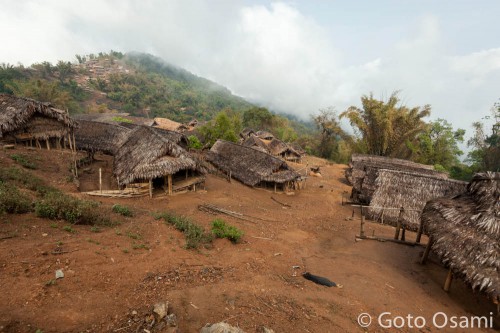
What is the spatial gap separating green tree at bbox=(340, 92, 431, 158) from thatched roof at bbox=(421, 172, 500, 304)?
20671 millimetres

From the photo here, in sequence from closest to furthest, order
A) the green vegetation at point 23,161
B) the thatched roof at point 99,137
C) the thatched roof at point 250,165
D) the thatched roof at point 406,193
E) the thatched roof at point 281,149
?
the green vegetation at point 23,161
the thatched roof at point 406,193
the thatched roof at point 250,165
the thatched roof at point 99,137
the thatched roof at point 281,149

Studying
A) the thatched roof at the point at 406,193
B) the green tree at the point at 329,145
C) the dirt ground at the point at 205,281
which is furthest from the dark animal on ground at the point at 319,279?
the green tree at the point at 329,145

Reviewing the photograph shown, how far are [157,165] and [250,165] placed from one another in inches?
358

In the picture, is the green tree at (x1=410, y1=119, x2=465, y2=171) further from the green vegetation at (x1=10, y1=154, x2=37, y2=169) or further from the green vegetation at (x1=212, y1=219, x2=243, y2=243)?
the green vegetation at (x1=10, y1=154, x2=37, y2=169)

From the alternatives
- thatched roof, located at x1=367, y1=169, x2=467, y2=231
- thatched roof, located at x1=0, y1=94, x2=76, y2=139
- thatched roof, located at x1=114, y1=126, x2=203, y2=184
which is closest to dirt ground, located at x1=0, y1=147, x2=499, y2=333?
thatched roof, located at x1=367, y1=169, x2=467, y2=231

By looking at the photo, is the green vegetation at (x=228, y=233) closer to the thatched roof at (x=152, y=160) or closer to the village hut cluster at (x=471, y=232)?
the thatched roof at (x=152, y=160)

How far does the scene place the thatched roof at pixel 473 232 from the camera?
6.35 m

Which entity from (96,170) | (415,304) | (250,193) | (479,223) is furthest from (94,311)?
(96,170)

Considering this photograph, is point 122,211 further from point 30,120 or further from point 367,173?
point 367,173

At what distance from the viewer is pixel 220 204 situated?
47.7 feet

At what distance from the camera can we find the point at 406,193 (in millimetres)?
13539

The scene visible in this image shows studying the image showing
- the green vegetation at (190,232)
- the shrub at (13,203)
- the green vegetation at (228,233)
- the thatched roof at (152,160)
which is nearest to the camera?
the shrub at (13,203)

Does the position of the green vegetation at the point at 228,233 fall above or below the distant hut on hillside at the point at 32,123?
below

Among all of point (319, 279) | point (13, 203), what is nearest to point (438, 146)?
point (319, 279)
